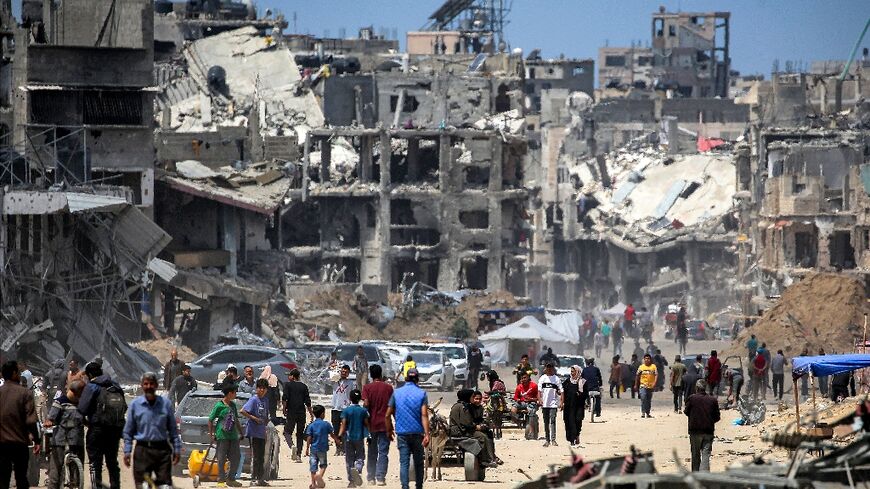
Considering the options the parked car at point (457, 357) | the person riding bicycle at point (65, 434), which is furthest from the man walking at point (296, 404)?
the parked car at point (457, 357)

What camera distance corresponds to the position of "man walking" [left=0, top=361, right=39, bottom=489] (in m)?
15.6

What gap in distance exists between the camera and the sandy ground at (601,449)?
21641 millimetres

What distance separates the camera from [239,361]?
112 ft

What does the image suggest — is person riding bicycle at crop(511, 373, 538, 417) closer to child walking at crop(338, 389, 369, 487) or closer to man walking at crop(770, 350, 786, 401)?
child walking at crop(338, 389, 369, 487)

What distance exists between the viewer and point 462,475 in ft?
73.0

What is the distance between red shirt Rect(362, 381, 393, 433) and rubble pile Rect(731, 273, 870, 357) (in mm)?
27793

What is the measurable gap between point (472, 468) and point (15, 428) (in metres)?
6.99

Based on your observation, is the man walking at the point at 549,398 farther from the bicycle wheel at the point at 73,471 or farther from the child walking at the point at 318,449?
the bicycle wheel at the point at 73,471

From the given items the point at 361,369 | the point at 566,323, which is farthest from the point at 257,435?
the point at 566,323

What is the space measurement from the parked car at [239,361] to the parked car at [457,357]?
18.9 feet

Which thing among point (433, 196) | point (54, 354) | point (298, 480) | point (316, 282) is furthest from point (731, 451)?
point (433, 196)

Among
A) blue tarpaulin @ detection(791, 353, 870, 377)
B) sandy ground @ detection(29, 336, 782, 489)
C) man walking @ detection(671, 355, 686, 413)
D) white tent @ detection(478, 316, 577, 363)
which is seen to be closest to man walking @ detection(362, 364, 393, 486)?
sandy ground @ detection(29, 336, 782, 489)

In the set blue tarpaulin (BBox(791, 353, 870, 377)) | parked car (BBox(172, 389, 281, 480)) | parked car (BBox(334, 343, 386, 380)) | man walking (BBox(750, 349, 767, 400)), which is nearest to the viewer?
parked car (BBox(172, 389, 281, 480))

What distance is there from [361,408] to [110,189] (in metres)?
18.3
